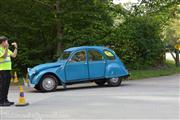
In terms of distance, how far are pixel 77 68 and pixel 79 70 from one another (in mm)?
110

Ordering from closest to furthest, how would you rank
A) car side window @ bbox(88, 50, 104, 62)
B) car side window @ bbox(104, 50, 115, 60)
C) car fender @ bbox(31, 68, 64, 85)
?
car fender @ bbox(31, 68, 64, 85) < car side window @ bbox(88, 50, 104, 62) < car side window @ bbox(104, 50, 115, 60)

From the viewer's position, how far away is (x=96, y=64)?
675 inches

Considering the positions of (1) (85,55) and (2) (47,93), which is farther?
(1) (85,55)

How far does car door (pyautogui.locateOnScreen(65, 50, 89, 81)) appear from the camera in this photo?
658 inches

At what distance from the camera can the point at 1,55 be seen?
1208 cm

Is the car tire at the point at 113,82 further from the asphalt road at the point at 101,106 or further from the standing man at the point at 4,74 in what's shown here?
the standing man at the point at 4,74

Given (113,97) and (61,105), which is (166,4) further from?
(61,105)

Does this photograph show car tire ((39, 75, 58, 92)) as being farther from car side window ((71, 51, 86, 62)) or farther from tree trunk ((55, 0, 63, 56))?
tree trunk ((55, 0, 63, 56))

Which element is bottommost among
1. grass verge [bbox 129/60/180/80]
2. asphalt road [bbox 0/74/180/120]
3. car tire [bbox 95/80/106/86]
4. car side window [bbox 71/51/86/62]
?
asphalt road [bbox 0/74/180/120]

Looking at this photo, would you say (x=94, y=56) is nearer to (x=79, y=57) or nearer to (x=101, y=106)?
(x=79, y=57)

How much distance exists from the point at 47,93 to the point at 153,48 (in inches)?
478

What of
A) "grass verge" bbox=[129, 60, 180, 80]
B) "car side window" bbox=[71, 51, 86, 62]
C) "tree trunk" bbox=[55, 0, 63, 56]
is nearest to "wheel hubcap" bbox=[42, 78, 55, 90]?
"car side window" bbox=[71, 51, 86, 62]

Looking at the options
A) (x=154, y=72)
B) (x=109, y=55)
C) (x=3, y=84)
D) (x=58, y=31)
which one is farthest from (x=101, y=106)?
(x=58, y=31)

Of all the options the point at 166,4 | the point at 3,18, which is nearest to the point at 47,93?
the point at 3,18
